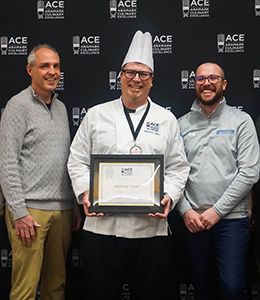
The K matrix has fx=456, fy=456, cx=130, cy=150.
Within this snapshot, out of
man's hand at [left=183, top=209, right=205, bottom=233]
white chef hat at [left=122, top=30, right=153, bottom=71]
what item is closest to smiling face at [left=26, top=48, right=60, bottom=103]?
white chef hat at [left=122, top=30, right=153, bottom=71]

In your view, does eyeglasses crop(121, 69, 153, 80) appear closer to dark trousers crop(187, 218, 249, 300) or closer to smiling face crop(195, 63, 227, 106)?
smiling face crop(195, 63, 227, 106)

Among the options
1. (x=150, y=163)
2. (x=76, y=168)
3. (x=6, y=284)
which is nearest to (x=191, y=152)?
(x=150, y=163)

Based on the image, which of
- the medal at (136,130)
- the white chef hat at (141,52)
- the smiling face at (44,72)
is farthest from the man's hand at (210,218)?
the smiling face at (44,72)

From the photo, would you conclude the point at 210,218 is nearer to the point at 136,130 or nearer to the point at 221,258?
the point at 221,258

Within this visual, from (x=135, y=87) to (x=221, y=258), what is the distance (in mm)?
886

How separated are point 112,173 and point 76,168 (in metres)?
0.18

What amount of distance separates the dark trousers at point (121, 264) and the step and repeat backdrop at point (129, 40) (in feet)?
1.97

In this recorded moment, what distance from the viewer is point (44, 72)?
7.04 feet

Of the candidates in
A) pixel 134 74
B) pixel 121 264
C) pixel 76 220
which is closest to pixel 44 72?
pixel 134 74

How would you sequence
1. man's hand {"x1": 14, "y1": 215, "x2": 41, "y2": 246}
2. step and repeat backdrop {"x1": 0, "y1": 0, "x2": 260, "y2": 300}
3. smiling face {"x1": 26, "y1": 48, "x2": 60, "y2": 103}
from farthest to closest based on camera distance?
step and repeat backdrop {"x1": 0, "y1": 0, "x2": 260, "y2": 300} → smiling face {"x1": 26, "y1": 48, "x2": 60, "y2": 103} → man's hand {"x1": 14, "y1": 215, "x2": 41, "y2": 246}

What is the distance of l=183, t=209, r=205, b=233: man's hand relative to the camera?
211 cm

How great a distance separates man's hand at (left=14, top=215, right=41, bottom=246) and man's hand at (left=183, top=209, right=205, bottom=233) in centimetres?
71

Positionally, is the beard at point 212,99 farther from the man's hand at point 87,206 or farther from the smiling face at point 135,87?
the man's hand at point 87,206

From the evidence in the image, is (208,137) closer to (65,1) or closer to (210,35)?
(210,35)
